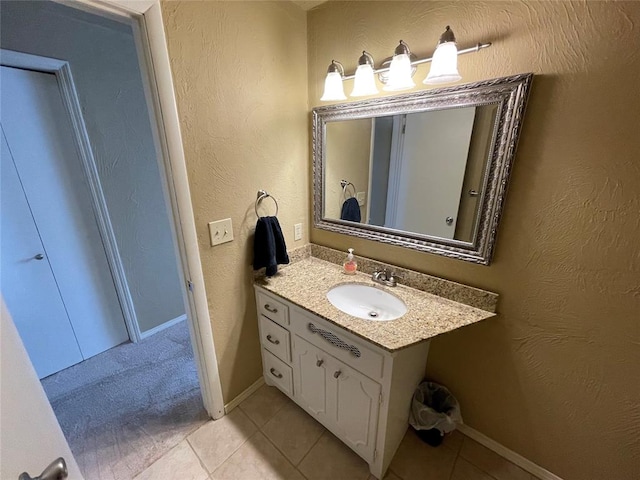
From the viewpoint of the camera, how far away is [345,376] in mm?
1193

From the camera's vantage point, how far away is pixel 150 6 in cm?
93

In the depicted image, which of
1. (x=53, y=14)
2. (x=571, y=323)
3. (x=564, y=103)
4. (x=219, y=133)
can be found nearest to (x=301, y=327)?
(x=219, y=133)

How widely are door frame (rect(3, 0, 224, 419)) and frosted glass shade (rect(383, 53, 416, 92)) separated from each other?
0.88m

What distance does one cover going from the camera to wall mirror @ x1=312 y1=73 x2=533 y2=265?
1047 mm

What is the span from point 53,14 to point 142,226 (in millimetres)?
1291

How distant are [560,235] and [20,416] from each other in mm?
1578

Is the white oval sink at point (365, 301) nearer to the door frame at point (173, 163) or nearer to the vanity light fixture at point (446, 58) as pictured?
the door frame at point (173, 163)

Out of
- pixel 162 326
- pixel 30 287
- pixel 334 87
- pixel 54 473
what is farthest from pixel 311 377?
pixel 30 287

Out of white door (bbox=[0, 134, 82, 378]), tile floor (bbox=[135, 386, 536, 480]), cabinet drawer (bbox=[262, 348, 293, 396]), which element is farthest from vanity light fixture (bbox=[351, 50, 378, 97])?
white door (bbox=[0, 134, 82, 378])

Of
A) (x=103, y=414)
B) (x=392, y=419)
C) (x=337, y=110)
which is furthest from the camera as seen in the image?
(x=103, y=414)

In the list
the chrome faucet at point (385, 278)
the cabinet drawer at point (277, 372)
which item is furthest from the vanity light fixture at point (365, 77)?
the cabinet drawer at point (277, 372)

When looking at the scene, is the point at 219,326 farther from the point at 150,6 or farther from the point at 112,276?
the point at 150,6

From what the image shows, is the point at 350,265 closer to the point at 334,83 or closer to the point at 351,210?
the point at 351,210

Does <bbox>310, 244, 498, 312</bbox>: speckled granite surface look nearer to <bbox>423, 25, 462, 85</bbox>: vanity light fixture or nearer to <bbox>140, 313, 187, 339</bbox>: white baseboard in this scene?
<bbox>423, 25, 462, 85</bbox>: vanity light fixture
